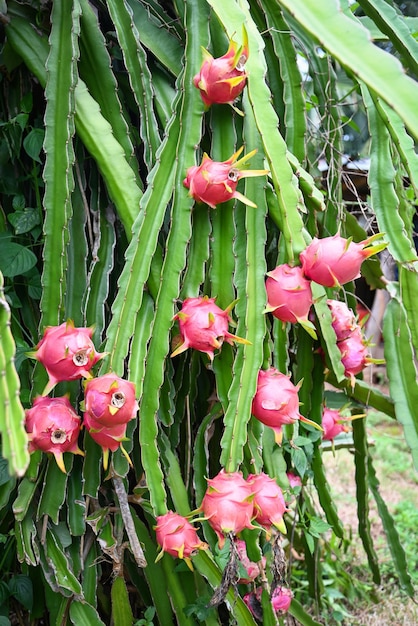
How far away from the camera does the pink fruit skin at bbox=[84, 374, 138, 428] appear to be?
26.4 inches

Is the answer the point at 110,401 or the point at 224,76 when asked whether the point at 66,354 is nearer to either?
the point at 110,401

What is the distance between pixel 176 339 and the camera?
812 mm

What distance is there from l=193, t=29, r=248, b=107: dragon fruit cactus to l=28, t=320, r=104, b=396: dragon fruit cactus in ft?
1.23

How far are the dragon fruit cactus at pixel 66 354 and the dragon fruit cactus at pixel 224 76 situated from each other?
1.23ft

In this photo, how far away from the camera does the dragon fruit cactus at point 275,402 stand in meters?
0.76

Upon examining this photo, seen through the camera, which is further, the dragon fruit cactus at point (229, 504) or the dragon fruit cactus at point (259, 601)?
the dragon fruit cactus at point (259, 601)

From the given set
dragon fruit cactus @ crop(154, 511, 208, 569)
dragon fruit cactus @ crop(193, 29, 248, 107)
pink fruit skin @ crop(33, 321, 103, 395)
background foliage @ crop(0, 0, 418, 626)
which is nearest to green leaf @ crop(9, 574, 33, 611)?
background foliage @ crop(0, 0, 418, 626)

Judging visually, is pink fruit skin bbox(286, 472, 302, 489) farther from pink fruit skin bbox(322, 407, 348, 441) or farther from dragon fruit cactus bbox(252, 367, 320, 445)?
dragon fruit cactus bbox(252, 367, 320, 445)

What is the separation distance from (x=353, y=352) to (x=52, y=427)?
1.65ft

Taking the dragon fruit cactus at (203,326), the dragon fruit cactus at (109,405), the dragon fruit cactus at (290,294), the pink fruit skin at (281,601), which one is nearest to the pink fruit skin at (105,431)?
the dragon fruit cactus at (109,405)

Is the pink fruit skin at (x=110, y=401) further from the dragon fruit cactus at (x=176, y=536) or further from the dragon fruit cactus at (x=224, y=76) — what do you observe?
the dragon fruit cactus at (x=224, y=76)

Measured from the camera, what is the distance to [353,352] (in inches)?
38.2

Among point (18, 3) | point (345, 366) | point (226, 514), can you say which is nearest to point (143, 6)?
point (18, 3)

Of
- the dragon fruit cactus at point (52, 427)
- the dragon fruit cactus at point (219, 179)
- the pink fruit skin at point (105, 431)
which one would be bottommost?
the dragon fruit cactus at point (52, 427)
